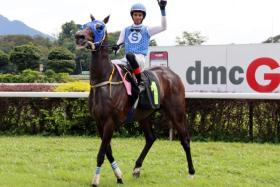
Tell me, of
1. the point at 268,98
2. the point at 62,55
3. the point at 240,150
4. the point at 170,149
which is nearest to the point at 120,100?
the point at 170,149

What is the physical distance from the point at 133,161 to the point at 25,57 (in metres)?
44.5

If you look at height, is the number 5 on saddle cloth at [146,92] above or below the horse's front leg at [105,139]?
above

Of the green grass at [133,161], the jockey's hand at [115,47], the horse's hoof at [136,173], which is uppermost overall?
the jockey's hand at [115,47]

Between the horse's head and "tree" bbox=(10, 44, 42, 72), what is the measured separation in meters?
45.2

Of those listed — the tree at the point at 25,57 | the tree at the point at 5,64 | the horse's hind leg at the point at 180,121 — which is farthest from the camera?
the tree at the point at 5,64

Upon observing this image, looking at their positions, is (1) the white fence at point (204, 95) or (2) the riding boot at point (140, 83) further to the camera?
(1) the white fence at point (204, 95)

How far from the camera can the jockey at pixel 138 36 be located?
251 inches

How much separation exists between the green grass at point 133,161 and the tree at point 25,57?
137 ft

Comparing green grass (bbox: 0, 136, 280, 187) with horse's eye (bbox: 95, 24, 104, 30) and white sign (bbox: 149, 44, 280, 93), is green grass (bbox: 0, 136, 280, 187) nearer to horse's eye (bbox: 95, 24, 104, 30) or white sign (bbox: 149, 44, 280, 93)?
horse's eye (bbox: 95, 24, 104, 30)

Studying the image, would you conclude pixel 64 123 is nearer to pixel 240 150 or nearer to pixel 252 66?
pixel 240 150

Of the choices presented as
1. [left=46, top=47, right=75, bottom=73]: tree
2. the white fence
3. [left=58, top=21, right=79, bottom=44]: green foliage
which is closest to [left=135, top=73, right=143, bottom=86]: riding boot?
the white fence

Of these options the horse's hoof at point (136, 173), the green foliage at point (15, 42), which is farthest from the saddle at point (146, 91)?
the green foliage at point (15, 42)

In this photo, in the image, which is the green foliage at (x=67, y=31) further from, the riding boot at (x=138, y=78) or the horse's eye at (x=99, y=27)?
the horse's eye at (x=99, y=27)

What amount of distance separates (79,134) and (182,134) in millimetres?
4049
